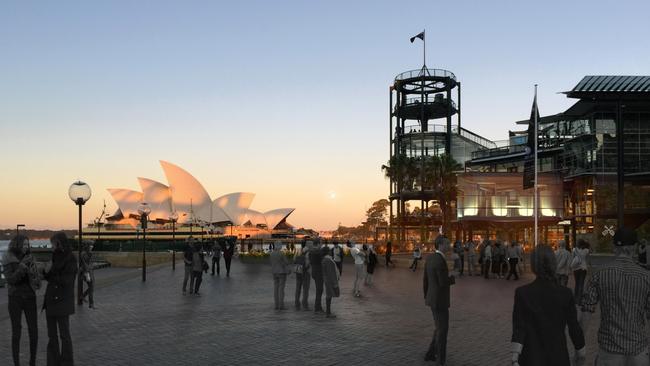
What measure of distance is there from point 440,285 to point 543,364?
4.41 m

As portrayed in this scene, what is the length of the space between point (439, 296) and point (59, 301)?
5.00m

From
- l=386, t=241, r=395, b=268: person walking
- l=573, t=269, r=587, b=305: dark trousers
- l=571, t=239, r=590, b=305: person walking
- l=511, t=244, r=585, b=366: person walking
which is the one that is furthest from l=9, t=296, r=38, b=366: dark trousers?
l=386, t=241, r=395, b=268: person walking

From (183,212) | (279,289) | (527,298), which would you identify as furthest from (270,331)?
(183,212)

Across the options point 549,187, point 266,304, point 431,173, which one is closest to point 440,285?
point 266,304

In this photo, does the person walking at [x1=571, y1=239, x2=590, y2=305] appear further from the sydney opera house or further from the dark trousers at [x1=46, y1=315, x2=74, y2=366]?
the sydney opera house

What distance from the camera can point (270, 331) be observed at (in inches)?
476

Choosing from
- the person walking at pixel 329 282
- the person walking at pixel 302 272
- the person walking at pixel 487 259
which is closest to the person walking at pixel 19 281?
the person walking at pixel 329 282

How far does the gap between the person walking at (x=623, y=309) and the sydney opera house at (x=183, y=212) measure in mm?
107102

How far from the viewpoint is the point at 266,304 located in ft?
55.8

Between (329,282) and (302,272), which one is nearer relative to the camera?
(329,282)

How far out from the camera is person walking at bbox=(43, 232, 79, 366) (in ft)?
26.3

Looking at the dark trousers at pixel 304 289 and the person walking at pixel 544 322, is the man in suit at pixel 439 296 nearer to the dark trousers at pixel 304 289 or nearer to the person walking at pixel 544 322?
the person walking at pixel 544 322

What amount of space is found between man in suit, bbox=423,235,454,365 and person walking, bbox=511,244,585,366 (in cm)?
423

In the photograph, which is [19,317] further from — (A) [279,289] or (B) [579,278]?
(B) [579,278]
